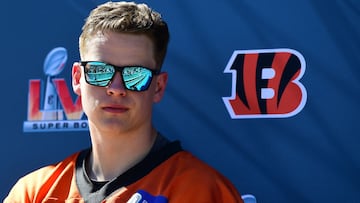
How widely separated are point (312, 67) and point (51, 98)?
808 mm

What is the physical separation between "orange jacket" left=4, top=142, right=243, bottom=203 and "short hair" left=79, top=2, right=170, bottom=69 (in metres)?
0.25

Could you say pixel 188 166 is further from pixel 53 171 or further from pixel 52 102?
pixel 52 102

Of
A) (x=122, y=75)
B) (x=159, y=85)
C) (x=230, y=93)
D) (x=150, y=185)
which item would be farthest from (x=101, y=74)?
(x=230, y=93)

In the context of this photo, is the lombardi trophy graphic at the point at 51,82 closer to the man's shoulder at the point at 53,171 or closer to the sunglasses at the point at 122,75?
the man's shoulder at the point at 53,171

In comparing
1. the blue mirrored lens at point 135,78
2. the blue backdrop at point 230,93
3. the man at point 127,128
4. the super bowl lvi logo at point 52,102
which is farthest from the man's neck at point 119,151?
the super bowl lvi logo at point 52,102

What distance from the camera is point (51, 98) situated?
7.09 ft

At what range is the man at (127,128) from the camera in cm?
161

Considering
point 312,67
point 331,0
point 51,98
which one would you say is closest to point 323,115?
point 312,67

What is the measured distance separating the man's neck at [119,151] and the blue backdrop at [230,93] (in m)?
0.35

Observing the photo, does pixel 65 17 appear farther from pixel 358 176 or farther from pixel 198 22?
pixel 358 176

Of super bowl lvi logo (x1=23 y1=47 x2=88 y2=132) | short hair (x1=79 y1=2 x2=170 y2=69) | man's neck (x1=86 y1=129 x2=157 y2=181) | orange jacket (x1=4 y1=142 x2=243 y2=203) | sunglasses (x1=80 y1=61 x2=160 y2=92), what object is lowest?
orange jacket (x1=4 y1=142 x2=243 y2=203)

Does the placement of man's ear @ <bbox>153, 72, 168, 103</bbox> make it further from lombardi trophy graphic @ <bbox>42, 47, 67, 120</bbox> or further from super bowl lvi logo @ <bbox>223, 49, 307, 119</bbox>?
lombardi trophy graphic @ <bbox>42, 47, 67, 120</bbox>

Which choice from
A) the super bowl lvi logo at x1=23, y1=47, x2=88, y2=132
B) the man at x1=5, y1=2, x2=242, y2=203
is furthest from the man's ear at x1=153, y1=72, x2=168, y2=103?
the super bowl lvi logo at x1=23, y1=47, x2=88, y2=132

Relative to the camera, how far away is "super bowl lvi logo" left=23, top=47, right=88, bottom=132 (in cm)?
214
